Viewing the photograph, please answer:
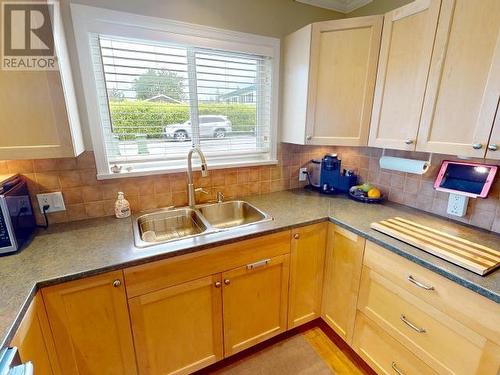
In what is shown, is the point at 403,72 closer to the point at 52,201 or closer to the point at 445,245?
the point at 445,245

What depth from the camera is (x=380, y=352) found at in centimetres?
133

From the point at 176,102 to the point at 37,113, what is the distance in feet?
2.39

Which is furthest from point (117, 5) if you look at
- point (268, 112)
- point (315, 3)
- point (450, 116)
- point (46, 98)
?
point (450, 116)

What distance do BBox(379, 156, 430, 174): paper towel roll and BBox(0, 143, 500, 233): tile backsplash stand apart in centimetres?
14

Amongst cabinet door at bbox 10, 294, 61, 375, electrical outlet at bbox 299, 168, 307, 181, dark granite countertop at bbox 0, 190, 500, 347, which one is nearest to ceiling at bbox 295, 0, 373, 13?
electrical outlet at bbox 299, 168, 307, 181

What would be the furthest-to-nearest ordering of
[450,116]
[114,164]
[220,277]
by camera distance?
[114,164] < [220,277] < [450,116]

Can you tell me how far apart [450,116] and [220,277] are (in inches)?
54.7

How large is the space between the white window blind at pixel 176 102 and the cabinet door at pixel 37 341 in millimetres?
796

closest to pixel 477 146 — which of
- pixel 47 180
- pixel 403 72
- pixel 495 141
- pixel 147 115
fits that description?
pixel 495 141

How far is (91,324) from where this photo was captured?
1053mm

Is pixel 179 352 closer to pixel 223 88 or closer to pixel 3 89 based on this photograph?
pixel 3 89

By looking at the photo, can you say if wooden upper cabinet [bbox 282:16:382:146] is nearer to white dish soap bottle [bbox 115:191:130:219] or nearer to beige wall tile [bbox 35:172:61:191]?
white dish soap bottle [bbox 115:191:130:219]

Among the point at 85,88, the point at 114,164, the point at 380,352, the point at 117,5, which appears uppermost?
the point at 117,5

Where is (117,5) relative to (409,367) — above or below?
above
